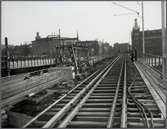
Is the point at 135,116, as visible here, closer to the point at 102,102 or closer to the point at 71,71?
the point at 102,102

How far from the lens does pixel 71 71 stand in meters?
17.2

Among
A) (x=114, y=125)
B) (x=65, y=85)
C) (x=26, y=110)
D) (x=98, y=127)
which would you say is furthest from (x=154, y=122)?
(x=65, y=85)

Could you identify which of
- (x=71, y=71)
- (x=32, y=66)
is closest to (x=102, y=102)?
(x=71, y=71)

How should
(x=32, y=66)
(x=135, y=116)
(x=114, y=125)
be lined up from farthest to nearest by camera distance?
1. (x=32, y=66)
2. (x=135, y=116)
3. (x=114, y=125)

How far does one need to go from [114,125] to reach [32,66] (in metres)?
20.6

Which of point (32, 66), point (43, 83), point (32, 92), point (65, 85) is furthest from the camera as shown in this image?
point (32, 66)

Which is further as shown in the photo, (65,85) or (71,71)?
(71,71)

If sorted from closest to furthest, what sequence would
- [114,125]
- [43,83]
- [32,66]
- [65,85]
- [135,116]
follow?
[114,125] < [135,116] < [43,83] < [65,85] < [32,66]

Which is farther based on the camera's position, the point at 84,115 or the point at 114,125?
the point at 84,115

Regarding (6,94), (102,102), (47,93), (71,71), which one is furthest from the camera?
(71,71)

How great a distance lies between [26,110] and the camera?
9.26 metres

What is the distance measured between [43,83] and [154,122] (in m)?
6.91

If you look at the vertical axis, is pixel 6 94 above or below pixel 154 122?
above

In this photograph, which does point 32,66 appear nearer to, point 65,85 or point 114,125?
point 65,85
